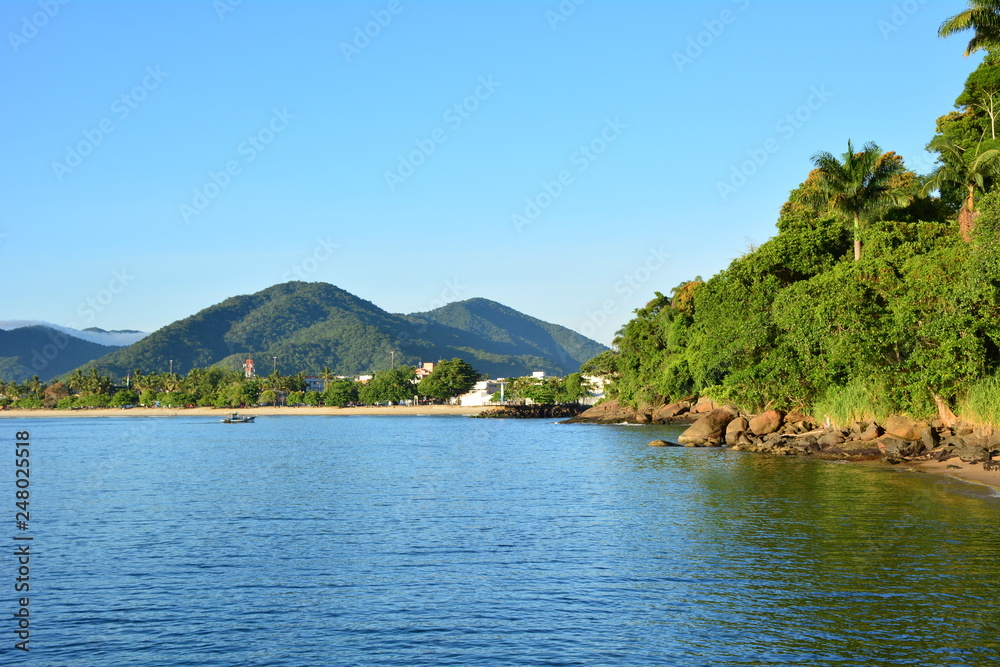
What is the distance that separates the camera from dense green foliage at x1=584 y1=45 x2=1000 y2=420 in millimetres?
42656

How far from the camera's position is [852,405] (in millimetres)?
53438

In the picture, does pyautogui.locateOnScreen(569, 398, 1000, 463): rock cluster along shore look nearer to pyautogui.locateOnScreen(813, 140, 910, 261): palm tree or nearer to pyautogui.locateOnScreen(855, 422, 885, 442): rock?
pyautogui.locateOnScreen(855, 422, 885, 442): rock

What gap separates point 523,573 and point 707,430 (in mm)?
47637

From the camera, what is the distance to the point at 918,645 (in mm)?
14672

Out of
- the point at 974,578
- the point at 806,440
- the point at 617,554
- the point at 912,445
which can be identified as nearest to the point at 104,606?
the point at 617,554

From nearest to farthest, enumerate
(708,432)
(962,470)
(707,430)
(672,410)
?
(962,470) → (708,432) → (707,430) → (672,410)

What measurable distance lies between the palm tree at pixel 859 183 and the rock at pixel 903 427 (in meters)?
17.2

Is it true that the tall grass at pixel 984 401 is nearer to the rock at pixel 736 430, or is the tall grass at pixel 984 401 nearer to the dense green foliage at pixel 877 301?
the dense green foliage at pixel 877 301

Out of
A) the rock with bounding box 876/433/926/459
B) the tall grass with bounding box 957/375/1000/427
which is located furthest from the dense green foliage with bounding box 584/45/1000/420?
the rock with bounding box 876/433/926/459

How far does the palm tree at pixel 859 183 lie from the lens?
61969 millimetres

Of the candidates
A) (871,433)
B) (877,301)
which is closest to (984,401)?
(871,433)

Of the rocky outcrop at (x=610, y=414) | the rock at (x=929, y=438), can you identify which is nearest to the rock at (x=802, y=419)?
the rock at (x=929, y=438)

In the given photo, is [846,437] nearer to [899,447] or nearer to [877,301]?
[899,447]

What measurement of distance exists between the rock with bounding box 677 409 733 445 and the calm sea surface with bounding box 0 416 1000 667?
23.9 metres
